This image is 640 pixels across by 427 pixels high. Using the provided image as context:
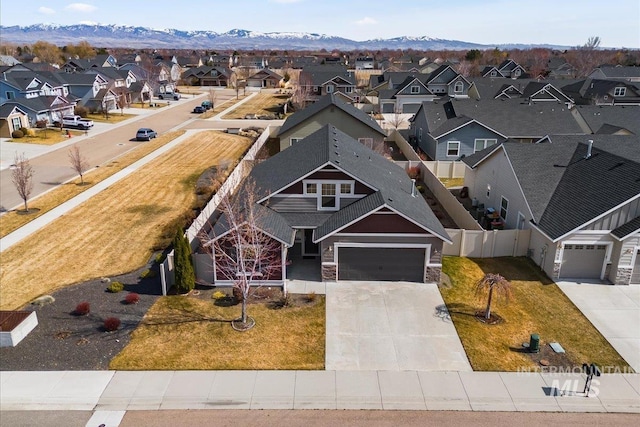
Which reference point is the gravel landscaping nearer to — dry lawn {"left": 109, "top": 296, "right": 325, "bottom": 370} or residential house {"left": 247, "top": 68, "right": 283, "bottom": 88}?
dry lawn {"left": 109, "top": 296, "right": 325, "bottom": 370}

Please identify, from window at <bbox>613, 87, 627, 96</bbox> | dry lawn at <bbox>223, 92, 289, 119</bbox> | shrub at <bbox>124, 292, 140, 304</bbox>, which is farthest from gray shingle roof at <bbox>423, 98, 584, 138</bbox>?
dry lawn at <bbox>223, 92, 289, 119</bbox>

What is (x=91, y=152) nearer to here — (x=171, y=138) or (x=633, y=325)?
(x=171, y=138)

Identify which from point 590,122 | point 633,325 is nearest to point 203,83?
point 590,122

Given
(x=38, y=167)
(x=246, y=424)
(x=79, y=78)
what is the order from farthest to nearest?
1. (x=79, y=78)
2. (x=38, y=167)
3. (x=246, y=424)

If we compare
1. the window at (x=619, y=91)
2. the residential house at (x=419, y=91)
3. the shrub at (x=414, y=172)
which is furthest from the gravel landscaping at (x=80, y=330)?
the window at (x=619, y=91)

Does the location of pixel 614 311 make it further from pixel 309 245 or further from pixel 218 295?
pixel 218 295
